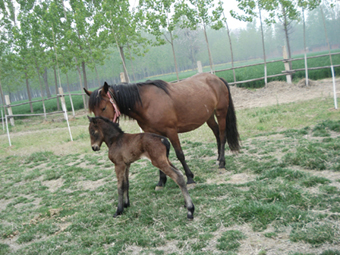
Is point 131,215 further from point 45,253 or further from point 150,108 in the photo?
point 150,108

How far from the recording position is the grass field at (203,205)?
2.83m

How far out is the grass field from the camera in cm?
283

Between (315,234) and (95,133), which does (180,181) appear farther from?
(315,234)

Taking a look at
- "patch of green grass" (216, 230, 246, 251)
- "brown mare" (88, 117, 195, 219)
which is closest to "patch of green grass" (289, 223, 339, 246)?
"patch of green grass" (216, 230, 246, 251)

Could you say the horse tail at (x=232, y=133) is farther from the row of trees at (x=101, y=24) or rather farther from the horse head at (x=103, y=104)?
the row of trees at (x=101, y=24)

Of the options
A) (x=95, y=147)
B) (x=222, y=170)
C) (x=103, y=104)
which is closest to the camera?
(x=95, y=147)

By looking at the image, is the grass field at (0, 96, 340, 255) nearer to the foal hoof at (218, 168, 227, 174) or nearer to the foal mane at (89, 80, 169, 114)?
the foal hoof at (218, 168, 227, 174)

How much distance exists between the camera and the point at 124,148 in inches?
159

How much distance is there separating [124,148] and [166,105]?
1258 mm

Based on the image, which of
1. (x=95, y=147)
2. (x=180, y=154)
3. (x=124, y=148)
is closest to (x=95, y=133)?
(x=95, y=147)

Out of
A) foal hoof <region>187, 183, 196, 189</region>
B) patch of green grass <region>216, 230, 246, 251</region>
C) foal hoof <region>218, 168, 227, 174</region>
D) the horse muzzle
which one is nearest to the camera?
patch of green grass <region>216, 230, 246, 251</region>

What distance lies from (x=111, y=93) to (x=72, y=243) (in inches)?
91.1

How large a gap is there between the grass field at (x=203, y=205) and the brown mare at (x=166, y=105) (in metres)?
0.76

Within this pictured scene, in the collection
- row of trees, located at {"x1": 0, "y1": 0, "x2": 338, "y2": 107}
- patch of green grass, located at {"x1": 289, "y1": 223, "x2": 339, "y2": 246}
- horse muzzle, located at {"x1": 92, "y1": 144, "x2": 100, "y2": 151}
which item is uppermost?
row of trees, located at {"x1": 0, "y1": 0, "x2": 338, "y2": 107}
